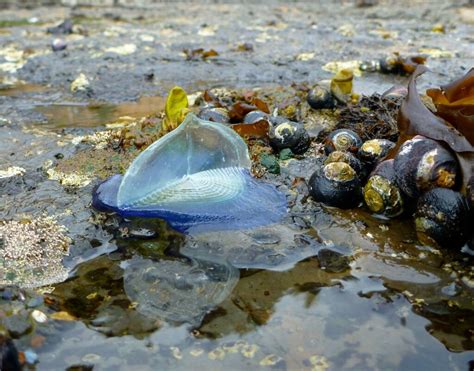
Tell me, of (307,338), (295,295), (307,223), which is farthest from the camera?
(307,223)

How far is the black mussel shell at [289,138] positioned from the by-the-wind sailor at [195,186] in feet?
1.58

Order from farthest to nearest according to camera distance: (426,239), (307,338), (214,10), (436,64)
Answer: (214,10) < (436,64) < (426,239) < (307,338)

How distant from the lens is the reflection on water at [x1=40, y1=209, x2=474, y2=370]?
207 cm

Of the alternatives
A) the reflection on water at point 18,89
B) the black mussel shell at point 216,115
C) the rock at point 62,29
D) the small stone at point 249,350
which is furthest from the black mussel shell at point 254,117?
the rock at point 62,29

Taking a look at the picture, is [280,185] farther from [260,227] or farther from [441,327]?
[441,327]

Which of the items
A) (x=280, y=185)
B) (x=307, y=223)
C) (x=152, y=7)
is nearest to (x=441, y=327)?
(x=307, y=223)

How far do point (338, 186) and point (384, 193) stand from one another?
0.26 m

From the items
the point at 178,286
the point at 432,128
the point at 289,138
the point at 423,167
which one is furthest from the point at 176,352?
the point at 289,138

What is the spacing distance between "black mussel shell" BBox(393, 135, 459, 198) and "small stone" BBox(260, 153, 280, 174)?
2.78 ft

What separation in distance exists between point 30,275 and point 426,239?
1.98 m

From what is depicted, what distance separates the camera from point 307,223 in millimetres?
2932

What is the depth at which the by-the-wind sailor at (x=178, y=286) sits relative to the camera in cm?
232

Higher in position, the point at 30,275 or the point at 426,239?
the point at 426,239

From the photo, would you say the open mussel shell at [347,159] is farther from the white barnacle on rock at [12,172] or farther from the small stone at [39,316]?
the white barnacle on rock at [12,172]
